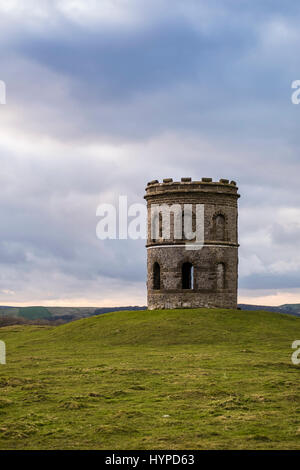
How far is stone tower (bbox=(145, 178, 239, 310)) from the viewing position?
5144 cm

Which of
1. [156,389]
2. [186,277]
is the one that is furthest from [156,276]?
[156,389]

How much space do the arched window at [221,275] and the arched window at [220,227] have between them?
2121 mm

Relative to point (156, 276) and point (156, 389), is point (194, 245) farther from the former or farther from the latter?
point (156, 389)

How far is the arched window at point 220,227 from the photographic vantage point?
52.3m

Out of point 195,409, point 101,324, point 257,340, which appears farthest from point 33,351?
point 195,409

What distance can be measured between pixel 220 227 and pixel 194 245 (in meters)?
2.76

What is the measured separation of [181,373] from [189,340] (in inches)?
498

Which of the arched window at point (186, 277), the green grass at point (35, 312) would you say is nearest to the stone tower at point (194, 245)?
the arched window at point (186, 277)

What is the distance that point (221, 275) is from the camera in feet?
172

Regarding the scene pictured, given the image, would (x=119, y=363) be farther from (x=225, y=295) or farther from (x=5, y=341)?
(x=225, y=295)

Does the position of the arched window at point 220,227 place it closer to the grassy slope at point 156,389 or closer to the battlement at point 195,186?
the battlement at point 195,186

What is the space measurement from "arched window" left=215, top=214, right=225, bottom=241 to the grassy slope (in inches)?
395

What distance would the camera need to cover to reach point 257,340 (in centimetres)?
3966

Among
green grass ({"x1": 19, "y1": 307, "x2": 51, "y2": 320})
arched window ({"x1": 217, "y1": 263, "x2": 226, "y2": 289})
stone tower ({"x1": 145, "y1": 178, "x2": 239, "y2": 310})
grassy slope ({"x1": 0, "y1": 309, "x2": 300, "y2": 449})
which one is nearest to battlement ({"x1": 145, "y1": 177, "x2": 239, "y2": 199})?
stone tower ({"x1": 145, "y1": 178, "x2": 239, "y2": 310})
